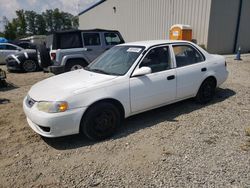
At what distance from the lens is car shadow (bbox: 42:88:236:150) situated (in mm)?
3593

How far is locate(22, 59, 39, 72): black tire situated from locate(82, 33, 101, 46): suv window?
4.01 metres

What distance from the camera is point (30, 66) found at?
10680mm

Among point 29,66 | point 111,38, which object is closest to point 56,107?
point 111,38

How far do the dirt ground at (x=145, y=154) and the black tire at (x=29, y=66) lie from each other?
637cm

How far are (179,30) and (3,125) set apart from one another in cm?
1034

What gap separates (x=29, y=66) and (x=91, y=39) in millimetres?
4205

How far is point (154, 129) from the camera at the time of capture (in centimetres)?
395

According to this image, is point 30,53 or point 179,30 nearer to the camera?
point 30,53

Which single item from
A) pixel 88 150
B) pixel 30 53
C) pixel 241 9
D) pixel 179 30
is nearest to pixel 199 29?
pixel 179 30

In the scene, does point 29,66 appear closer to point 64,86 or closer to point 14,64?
point 14,64

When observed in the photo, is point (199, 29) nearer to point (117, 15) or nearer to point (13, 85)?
point (13, 85)

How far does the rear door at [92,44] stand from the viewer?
26.5ft

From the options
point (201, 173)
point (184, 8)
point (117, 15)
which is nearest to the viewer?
point (201, 173)

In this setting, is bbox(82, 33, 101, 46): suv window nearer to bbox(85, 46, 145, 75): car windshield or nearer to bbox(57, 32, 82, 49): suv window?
bbox(57, 32, 82, 49): suv window
